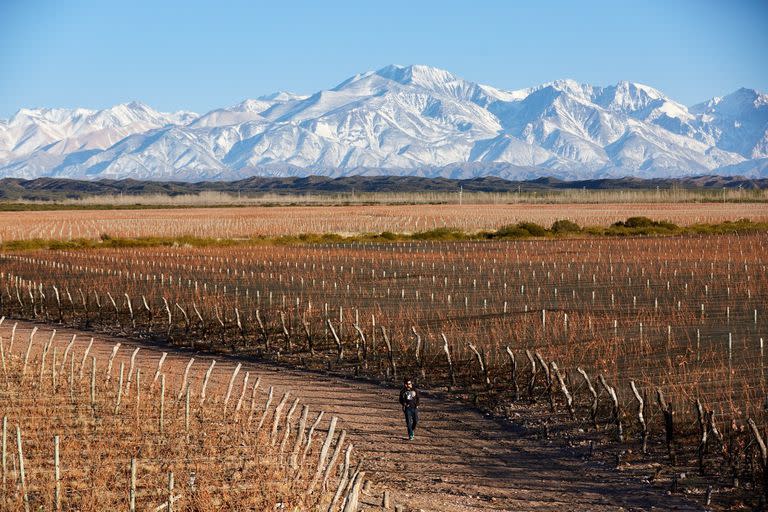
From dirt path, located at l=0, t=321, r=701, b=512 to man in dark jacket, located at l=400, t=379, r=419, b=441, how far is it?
344 millimetres

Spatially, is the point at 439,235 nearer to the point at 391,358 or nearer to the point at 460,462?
the point at 391,358

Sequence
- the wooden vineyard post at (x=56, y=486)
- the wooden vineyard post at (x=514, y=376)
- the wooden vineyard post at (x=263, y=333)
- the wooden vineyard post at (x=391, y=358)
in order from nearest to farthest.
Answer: the wooden vineyard post at (x=56, y=486) < the wooden vineyard post at (x=514, y=376) < the wooden vineyard post at (x=391, y=358) < the wooden vineyard post at (x=263, y=333)

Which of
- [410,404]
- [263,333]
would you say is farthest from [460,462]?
[263,333]

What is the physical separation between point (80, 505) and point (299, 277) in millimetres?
28486

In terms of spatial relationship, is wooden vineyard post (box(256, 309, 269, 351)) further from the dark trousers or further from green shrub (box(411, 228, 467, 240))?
green shrub (box(411, 228, 467, 240))

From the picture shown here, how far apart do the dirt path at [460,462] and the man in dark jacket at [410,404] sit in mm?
344

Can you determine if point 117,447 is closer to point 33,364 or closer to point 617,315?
point 33,364

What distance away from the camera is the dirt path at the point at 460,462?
1470 cm

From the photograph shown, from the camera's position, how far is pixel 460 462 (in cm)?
1670

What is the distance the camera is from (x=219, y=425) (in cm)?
1770

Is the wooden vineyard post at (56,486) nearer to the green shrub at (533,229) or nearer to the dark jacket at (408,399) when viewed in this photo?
the dark jacket at (408,399)

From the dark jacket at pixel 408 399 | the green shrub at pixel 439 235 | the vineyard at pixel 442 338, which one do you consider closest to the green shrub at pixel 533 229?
the green shrub at pixel 439 235

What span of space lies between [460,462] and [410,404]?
123 centimetres

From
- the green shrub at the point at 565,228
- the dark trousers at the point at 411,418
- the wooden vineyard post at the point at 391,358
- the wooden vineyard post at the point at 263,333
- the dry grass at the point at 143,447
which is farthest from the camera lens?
Answer: the green shrub at the point at 565,228
